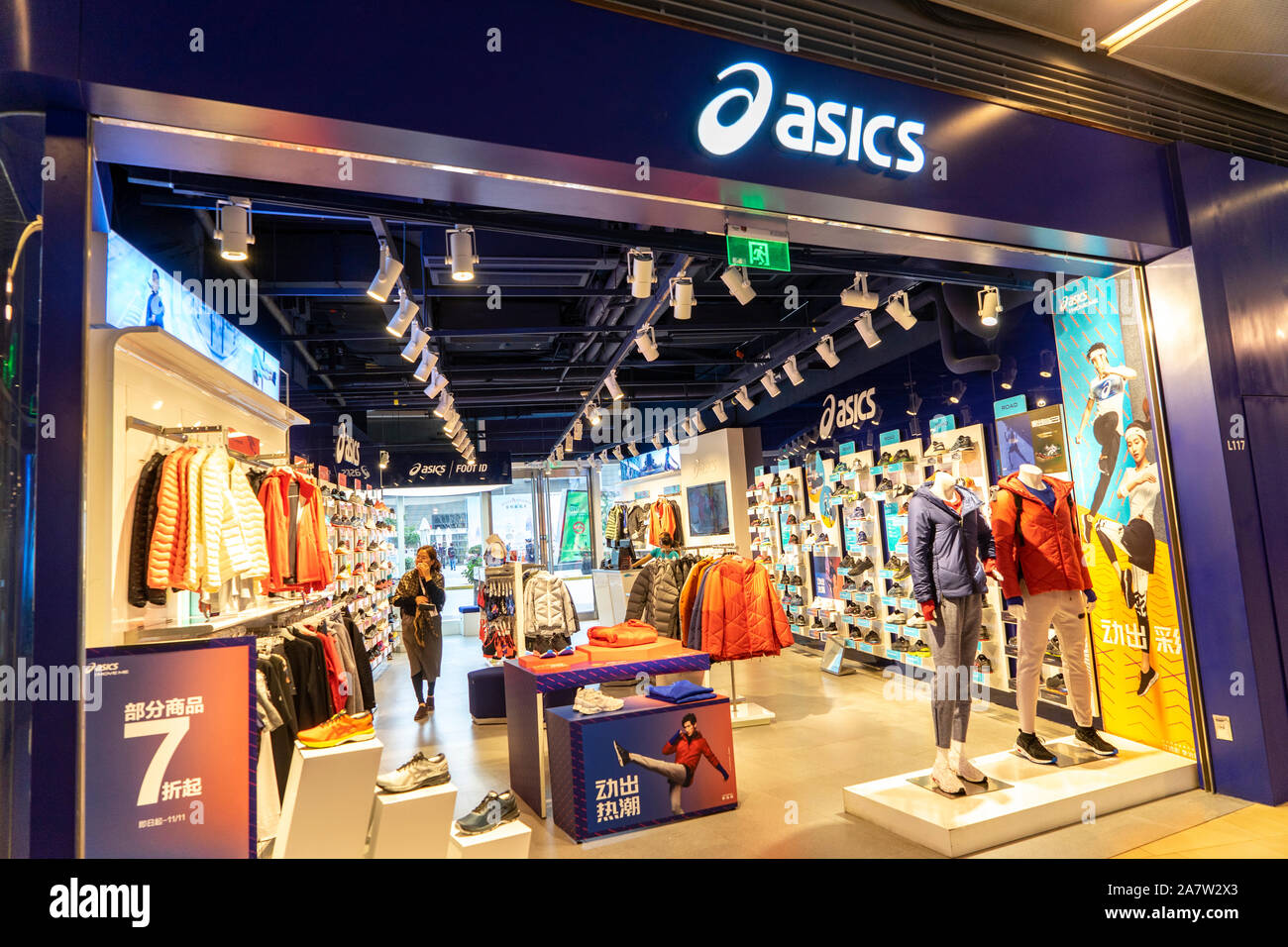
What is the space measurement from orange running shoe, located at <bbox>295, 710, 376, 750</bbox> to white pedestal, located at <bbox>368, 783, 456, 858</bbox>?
0.26m

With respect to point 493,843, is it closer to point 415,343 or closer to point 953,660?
point 953,660

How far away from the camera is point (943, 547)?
4172mm

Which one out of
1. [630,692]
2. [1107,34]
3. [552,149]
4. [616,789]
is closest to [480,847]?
[616,789]

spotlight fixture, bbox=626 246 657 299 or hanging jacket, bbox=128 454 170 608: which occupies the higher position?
spotlight fixture, bbox=626 246 657 299

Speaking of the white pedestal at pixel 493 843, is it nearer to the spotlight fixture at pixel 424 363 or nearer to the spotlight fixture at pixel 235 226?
the spotlight fixture at pixel 235 226

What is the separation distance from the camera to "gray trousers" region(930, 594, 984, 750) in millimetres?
3977

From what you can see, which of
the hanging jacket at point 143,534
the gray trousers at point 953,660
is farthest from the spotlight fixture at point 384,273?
the gray trousers at point 953,660

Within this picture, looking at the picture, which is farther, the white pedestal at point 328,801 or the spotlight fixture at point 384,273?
the spotlight fixture at point 384,273

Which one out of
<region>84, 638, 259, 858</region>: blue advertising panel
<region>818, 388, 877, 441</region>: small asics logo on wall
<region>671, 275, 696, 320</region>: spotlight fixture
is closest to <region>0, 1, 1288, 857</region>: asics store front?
<region>84, 638, 259, 858</region>: blue advertising panel

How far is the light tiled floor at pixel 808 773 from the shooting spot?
3586mm

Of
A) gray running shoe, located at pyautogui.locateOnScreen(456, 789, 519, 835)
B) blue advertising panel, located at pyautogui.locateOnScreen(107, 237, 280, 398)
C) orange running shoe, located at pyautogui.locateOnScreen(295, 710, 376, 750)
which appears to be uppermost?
blue advertising panel, located at pyautogui.locateOnScreen(107, 237, 280, 398)

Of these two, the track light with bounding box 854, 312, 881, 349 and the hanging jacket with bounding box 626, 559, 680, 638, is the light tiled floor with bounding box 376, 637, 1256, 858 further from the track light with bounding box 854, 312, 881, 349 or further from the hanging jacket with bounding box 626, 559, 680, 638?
the track light with bounding box 854, 312, 881, 349

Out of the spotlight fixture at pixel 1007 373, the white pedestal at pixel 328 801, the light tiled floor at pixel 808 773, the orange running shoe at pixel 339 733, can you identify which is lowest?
the light tiled floor at pixel 808 773

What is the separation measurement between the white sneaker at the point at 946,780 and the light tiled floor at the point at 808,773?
0.35 metres
